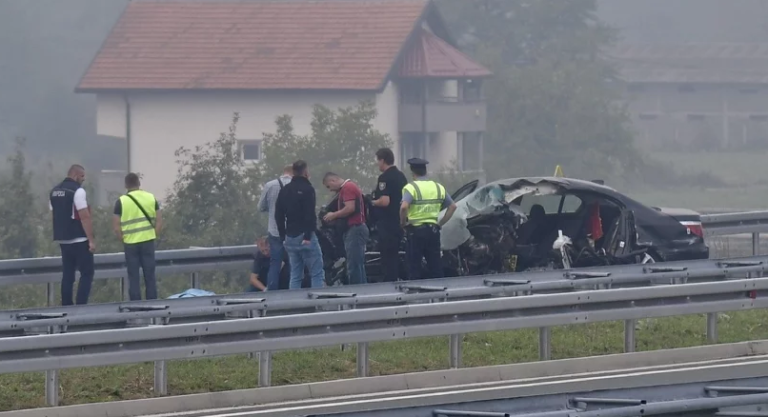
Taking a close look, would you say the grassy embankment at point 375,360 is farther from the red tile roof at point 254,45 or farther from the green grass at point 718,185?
the green grass at point 718,185

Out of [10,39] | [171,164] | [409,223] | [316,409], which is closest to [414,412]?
[316,409]

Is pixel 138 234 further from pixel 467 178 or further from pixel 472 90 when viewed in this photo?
pixel 472 90

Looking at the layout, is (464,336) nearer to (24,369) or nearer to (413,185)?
(413,185)

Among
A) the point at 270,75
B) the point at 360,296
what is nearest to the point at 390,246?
the point at 360,296

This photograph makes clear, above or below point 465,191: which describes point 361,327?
below

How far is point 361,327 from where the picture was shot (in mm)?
10469

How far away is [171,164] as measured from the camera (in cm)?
5778

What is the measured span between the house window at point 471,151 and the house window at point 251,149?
9.64 metres

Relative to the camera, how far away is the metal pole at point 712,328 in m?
12.5

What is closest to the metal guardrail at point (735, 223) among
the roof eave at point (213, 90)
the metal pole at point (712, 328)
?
the metal pole at point (712, 328)

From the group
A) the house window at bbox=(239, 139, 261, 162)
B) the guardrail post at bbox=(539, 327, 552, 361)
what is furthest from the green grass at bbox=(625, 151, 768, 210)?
the guardrail post at bbox=(539, 327, 552, 361)

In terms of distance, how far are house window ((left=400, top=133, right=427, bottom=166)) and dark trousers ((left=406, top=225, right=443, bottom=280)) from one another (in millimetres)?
44500

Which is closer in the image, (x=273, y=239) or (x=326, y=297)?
(x=326, y=297)

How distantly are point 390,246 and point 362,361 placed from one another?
360 cm
